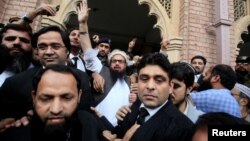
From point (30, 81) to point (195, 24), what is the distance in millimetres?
4656

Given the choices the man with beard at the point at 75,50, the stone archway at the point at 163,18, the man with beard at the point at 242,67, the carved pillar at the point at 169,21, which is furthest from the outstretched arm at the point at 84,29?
the carved pillar at the point at 169,21

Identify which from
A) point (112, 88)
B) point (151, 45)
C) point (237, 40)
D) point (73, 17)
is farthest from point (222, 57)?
point (73, 17)

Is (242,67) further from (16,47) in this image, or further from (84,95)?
(16,47)

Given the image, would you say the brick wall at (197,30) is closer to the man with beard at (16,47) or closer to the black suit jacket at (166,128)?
the man with beard at (16,47)

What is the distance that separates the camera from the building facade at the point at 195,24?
542cm

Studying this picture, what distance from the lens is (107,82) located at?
2879 mm

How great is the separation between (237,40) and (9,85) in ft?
17.7

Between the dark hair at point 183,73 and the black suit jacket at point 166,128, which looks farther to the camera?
the dark hair at point 183,73

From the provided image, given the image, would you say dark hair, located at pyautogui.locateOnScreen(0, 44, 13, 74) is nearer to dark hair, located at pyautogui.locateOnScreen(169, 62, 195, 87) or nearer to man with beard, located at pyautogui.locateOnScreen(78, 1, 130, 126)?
man with beard, located at pyautogui.locateOnScreen(78, 1, 130, 126)

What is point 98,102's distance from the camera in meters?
2.70

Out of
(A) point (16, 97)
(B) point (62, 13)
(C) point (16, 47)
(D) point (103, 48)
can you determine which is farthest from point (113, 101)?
(B) point (62, 13)

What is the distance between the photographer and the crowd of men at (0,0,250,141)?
58.3 inches

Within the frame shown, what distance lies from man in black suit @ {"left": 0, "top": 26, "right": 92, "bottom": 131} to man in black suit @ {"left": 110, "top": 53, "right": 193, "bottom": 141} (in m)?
0.37

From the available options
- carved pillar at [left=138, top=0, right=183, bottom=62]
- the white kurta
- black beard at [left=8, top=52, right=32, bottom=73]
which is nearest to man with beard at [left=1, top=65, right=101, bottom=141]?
black beard at [left=8, top=52, right=32, bottom=73]
